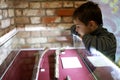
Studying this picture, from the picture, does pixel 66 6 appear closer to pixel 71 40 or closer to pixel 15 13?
pixel 71 40

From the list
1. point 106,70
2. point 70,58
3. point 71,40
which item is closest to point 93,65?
point 106,70

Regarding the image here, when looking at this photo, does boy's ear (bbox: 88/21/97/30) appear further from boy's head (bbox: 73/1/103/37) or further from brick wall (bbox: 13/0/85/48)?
brick wall (bbox: 13/0/85/48)

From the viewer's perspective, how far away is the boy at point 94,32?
140cm

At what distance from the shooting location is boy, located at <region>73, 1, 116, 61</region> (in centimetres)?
140

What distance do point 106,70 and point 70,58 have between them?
1.48 ft

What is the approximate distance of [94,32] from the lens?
151 cm

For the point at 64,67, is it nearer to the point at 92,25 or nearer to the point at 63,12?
the point at 92,25

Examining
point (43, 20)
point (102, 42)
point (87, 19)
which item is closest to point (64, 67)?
point (102, 42)

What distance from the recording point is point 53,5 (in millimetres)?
2186

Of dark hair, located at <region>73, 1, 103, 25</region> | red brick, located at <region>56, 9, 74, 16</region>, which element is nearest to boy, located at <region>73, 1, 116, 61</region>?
dark hair, located at <region>73, 1, 103, 25</region>

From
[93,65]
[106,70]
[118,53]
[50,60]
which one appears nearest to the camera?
[106,70]

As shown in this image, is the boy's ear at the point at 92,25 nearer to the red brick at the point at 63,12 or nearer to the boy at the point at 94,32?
the boy at the point at 94,32

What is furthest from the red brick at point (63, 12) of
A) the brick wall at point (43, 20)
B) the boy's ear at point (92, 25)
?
the boy's ear at point (92, 25)

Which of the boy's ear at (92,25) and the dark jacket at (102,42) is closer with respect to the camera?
the dark jacket at (102,42)
